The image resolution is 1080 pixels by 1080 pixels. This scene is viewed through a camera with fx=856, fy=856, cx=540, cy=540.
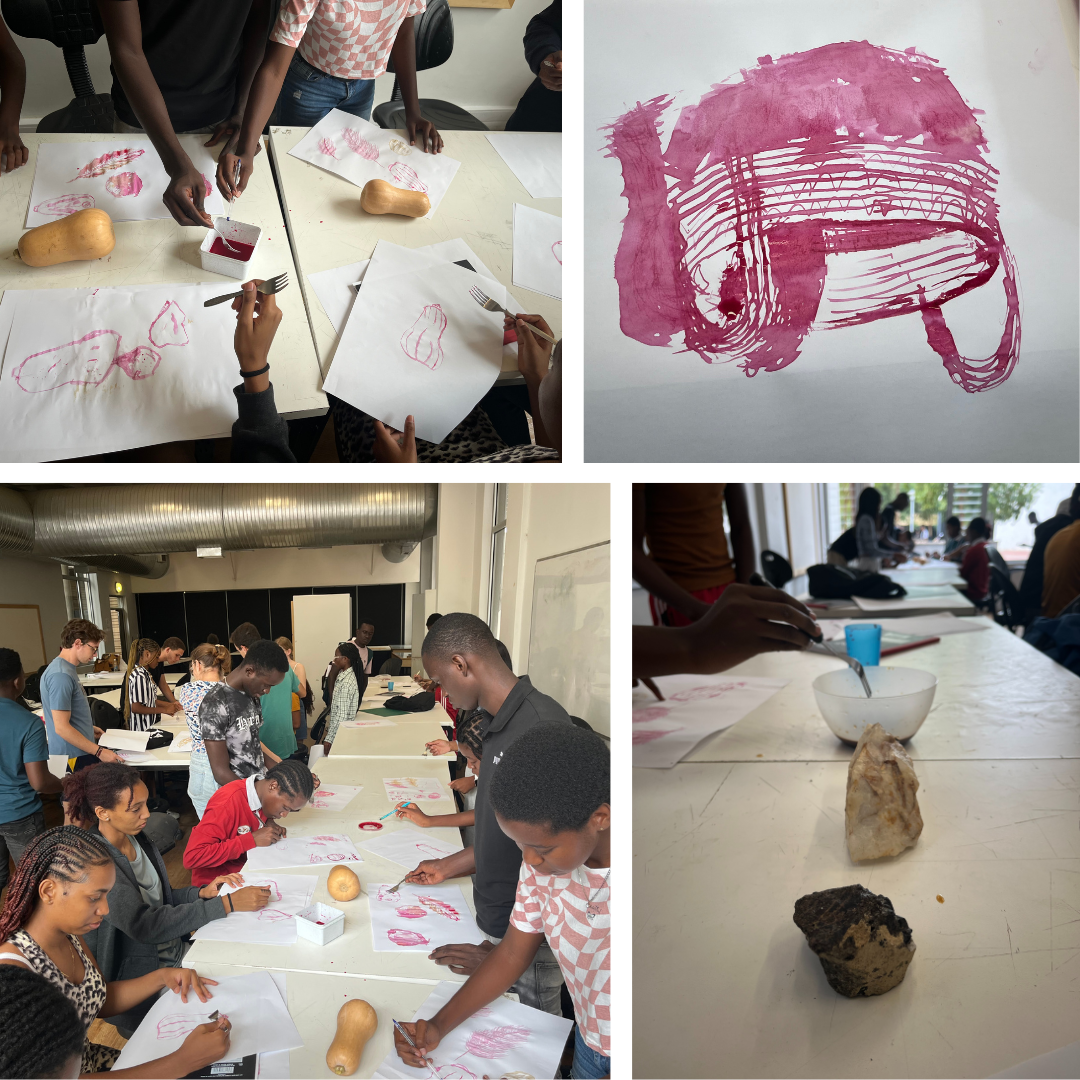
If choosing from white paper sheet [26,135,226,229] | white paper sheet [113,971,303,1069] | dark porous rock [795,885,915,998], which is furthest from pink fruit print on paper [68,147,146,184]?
dark porous rock [795,885,915,998]

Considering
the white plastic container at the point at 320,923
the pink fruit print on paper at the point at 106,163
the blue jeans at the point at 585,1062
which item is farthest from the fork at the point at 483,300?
the blue jeans at the point at 585,1062

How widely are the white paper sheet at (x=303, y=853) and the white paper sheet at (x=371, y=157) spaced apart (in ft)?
2.61

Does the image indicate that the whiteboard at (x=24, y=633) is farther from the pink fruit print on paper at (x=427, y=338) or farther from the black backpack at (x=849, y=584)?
the black backpack at (x=849, y=584)

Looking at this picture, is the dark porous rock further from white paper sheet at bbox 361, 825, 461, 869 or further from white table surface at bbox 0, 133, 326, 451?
white table surface at bbox 0, 133, 326, 451

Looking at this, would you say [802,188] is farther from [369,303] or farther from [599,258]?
[369,303]

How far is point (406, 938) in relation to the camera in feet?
3.38

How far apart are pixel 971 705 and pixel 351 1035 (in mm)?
890

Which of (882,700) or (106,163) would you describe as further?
(882,700)

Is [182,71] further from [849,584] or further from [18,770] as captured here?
[849,584]

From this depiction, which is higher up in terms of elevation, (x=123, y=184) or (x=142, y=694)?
(x=123, y=184)

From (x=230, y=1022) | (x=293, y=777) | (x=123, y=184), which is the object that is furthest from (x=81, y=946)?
(x=123, y=184)

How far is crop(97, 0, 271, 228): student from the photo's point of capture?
991mm

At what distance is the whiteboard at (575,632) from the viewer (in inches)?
42.1

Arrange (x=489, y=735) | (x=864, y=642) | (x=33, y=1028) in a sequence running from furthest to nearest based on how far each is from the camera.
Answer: (x=864, y=642)
(x=489, y=735)
(x=33, y=1028)
